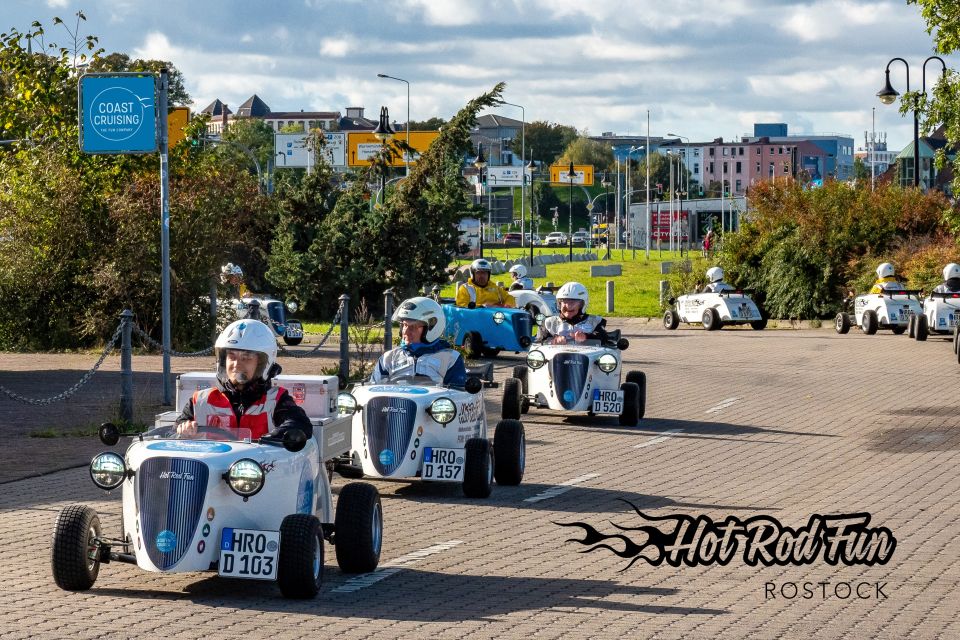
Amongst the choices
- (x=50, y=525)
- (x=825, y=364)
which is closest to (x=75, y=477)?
(x=50, y=525)

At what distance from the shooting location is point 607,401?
18.1 meters

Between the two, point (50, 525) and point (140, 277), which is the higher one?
point (140, 277)

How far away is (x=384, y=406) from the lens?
485 inches

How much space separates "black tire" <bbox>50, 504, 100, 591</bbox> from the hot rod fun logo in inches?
132

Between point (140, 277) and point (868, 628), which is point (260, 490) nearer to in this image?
point (868, 628)

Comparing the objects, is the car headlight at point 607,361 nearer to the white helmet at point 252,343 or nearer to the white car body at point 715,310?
the white helmet at point 252,343

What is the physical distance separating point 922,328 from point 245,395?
1090 inches

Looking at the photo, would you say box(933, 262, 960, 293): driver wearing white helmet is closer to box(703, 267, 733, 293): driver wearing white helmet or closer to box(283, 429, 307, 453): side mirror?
box(703, 267, 733, 293): driver wearing white helmet

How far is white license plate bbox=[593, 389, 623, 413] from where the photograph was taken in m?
18.0

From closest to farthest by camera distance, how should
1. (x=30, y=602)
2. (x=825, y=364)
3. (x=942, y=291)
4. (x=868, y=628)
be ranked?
(x=868, y=628), (x=30, y=602), (x=825, y=364), (x=942, y=291)

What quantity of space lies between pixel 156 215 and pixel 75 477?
1560 centimetres

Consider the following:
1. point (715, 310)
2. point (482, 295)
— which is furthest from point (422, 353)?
point (715, 310)

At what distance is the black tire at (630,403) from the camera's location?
59.7 feet

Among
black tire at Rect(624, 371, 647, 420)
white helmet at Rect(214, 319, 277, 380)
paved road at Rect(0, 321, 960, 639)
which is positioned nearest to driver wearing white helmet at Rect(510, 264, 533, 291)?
paved road at Rect(0, 321, 960, 639)
